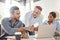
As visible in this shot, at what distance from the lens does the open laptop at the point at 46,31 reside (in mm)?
1700

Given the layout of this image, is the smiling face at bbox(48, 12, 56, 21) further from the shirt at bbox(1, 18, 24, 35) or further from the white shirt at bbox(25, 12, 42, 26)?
the shirt at bbox(1, 18, 24, 35)

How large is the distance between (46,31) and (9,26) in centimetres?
49

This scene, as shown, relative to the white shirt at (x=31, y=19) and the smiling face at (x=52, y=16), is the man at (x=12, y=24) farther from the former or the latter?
the smiling face at (x=52, y=16)


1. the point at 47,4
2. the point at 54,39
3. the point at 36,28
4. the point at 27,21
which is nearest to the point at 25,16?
the point at 27,21

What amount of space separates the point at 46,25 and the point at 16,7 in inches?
18.3

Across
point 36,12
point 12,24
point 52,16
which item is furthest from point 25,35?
point 52,16

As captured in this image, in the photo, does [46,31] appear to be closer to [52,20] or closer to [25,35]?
[52,20]

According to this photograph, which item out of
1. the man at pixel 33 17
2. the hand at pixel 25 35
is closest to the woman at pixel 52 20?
the man at pixel 33 17

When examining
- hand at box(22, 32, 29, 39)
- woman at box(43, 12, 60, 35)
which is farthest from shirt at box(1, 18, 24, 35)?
woman at box(43, 12, 60, 35)

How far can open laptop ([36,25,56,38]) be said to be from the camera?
170 cm

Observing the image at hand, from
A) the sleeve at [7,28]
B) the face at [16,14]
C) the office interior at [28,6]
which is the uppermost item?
the office interior at [28,6]

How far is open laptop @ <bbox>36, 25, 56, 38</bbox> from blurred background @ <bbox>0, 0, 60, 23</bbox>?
0.12 meters

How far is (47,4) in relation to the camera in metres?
1.70

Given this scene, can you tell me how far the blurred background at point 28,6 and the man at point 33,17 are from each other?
0.05 m
